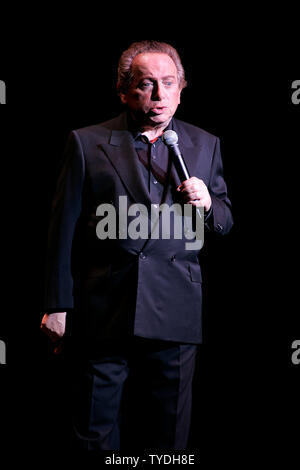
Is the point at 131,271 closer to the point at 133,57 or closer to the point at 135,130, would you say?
the point at 135,130

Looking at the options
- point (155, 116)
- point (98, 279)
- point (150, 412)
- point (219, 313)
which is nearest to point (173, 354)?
point (150, 412)

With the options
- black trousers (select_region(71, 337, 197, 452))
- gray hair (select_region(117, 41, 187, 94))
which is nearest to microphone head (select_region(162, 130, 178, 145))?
gray hair (select_region(117, 41, 187, 94))

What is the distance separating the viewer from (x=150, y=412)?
192 cm

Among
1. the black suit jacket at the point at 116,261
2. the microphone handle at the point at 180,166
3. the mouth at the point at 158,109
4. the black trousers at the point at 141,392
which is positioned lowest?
the black trousers at the point at 141,392

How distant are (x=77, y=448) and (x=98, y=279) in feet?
1.67

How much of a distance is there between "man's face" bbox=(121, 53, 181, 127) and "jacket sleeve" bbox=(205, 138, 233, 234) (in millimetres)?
235

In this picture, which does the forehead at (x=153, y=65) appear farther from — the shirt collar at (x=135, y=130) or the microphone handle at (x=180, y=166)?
the microphone handle at (x=180, y=166)

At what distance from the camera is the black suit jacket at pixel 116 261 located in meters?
1.82

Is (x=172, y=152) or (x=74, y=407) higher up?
(x=172, y=152)

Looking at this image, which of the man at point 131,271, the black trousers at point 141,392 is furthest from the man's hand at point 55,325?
the black trousers at point 141,392

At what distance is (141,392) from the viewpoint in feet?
6.44

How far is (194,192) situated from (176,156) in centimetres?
12

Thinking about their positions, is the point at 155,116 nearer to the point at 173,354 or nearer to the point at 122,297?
the point at 122,297

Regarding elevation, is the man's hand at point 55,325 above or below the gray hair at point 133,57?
below
